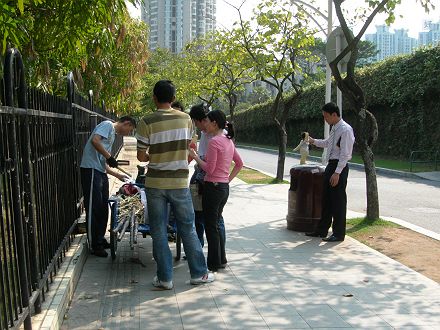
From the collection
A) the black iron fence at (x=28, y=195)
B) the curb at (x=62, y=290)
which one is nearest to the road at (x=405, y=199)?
the curb at (x=62, y=290)

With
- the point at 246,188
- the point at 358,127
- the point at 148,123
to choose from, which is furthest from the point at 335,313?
the point at 246,188

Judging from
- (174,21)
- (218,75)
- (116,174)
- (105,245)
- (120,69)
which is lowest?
(105,245)

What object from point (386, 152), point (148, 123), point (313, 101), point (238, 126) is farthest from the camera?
point (238, 126)

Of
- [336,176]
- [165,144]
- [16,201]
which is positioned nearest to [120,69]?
[336,176]

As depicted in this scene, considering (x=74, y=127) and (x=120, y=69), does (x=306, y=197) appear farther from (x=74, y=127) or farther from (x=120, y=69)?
(x=120, y=69)

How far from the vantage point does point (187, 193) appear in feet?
18.8

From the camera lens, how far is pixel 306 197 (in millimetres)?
8570

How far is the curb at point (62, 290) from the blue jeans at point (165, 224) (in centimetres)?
86

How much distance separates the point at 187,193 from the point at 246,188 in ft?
31.2

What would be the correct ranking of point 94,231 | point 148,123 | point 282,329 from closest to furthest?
point 282,329 < point 148,123 < point 94,231

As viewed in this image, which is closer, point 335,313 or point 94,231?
point 335,313

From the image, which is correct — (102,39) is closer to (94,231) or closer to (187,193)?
(94,231)

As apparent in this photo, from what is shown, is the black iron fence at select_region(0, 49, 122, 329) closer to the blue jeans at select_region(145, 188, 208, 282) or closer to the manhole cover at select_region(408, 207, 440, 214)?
the blue jeans at select_region(145, 188, 208, 282)

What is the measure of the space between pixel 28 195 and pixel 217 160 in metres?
2.54
